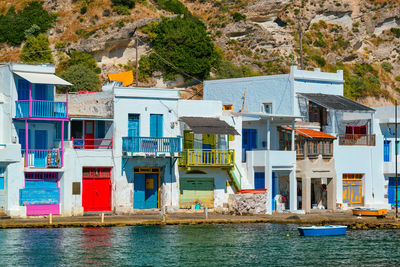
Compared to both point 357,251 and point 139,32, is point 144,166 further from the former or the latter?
point 139,32

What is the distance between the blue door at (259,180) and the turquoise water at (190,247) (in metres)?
8.16

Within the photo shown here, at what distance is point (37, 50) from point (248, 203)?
42.9 metres

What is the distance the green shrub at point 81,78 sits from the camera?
83.9 meters

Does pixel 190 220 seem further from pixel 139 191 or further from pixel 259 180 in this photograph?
Answer: pixel 259 180

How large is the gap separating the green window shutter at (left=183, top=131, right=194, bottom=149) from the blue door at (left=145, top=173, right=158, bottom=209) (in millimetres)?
2899

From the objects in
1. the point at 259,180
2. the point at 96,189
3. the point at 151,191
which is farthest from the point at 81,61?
the point at 96,189

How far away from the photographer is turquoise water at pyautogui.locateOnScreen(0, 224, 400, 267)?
129ft

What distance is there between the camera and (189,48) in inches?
3639

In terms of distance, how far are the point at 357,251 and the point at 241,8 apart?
8122cm

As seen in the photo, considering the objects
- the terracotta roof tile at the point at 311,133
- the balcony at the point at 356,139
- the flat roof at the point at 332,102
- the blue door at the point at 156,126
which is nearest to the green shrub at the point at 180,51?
the flat roof at the point at 332,102

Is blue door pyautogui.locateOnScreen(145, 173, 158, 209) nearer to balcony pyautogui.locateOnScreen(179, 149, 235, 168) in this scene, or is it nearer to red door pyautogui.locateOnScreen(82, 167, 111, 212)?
balcony pyautogui.locateOnScreen(179, 149, 235, 168)

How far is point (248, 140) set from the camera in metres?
60.3

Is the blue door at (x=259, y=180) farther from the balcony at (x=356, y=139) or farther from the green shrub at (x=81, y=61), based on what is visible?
the green shrub at (x=81, y=61)

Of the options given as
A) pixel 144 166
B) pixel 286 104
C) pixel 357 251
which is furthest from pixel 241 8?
pixel 357 251
